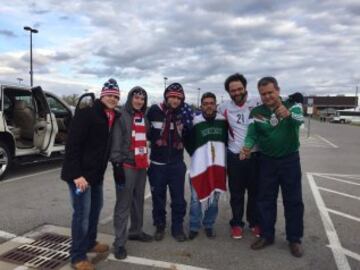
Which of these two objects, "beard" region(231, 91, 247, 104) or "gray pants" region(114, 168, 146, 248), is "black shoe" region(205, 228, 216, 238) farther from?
"beard" region(231, 91, 247, 104)

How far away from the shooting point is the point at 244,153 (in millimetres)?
5043

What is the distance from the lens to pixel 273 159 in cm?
493

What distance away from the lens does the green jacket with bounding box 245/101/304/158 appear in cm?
474

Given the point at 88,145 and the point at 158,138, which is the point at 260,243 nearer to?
the point at 158,138

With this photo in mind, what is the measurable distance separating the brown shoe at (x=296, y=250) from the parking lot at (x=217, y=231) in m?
0.06

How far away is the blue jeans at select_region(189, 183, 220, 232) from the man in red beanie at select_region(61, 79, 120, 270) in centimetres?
139

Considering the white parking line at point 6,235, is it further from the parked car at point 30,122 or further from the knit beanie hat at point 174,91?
the parked car at point 30,122

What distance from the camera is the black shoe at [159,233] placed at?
5244mm

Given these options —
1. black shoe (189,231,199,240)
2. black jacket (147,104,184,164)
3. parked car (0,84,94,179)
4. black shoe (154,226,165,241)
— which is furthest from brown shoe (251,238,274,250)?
parked car (0,84,94,179)

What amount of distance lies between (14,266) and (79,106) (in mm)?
1701

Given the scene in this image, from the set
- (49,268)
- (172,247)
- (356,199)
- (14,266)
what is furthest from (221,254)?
(356,199)

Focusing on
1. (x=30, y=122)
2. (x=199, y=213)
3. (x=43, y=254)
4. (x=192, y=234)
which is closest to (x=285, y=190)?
(x=199, y=213)

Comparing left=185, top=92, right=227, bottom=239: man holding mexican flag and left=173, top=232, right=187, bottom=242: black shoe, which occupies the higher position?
left=185, top=92, right=227, bottom=239: man holding mexican flag

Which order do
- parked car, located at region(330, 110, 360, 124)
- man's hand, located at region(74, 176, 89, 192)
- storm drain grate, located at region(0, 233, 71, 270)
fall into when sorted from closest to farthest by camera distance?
1. man's hand, located at region(74, 176, 89, 192)
2. storm drain grate, located at region(0, 233, 71, 270)
3. parked car, located at region(330, 110, 360, 124)
